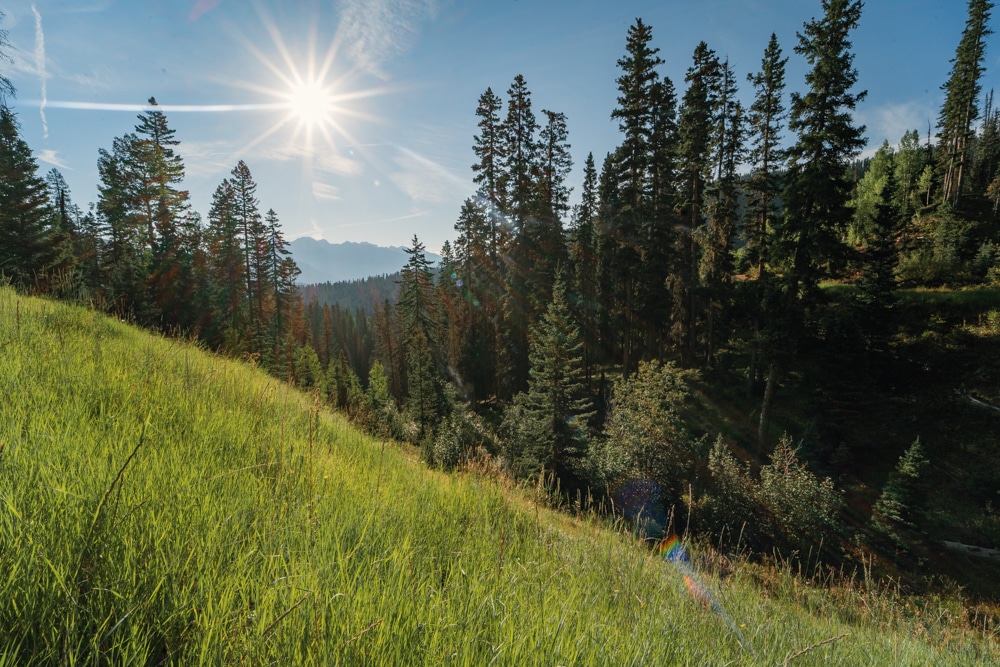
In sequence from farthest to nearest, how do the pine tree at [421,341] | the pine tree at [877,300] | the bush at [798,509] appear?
the pine tree at [421,341], the pine tree at [877,300], the bush at [798,509]

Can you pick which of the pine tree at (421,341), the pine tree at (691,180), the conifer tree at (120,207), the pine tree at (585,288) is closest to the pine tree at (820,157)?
the pine tree at (691,180)

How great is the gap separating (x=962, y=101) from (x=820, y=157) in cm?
4215

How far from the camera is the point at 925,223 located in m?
34.2

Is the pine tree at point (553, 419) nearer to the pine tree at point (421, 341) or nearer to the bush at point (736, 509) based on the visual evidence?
the bush at point (736, 509)

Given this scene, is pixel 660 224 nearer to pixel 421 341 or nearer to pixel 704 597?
pixel 421 341

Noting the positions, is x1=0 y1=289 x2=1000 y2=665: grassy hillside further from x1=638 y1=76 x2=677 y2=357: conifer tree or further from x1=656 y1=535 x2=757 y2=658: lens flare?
x1=638 y1=76 x2=677 y2=357: conifer tree

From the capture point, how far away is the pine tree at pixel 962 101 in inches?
1379

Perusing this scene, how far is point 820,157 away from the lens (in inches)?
651

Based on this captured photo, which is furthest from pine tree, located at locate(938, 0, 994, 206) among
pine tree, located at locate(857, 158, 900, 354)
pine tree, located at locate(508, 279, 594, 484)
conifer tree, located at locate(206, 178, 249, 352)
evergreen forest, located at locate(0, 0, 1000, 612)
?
conifer tree, located at locate(206, 178, 249, 352)

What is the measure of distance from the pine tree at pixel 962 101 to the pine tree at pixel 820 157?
103ft

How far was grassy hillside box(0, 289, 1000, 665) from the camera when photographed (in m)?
1.31

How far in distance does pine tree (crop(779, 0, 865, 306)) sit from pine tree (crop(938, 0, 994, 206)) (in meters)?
31.5

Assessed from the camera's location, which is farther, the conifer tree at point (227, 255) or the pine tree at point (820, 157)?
the conifer tree at point (227, 255)

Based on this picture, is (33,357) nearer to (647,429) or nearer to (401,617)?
(401,617)
